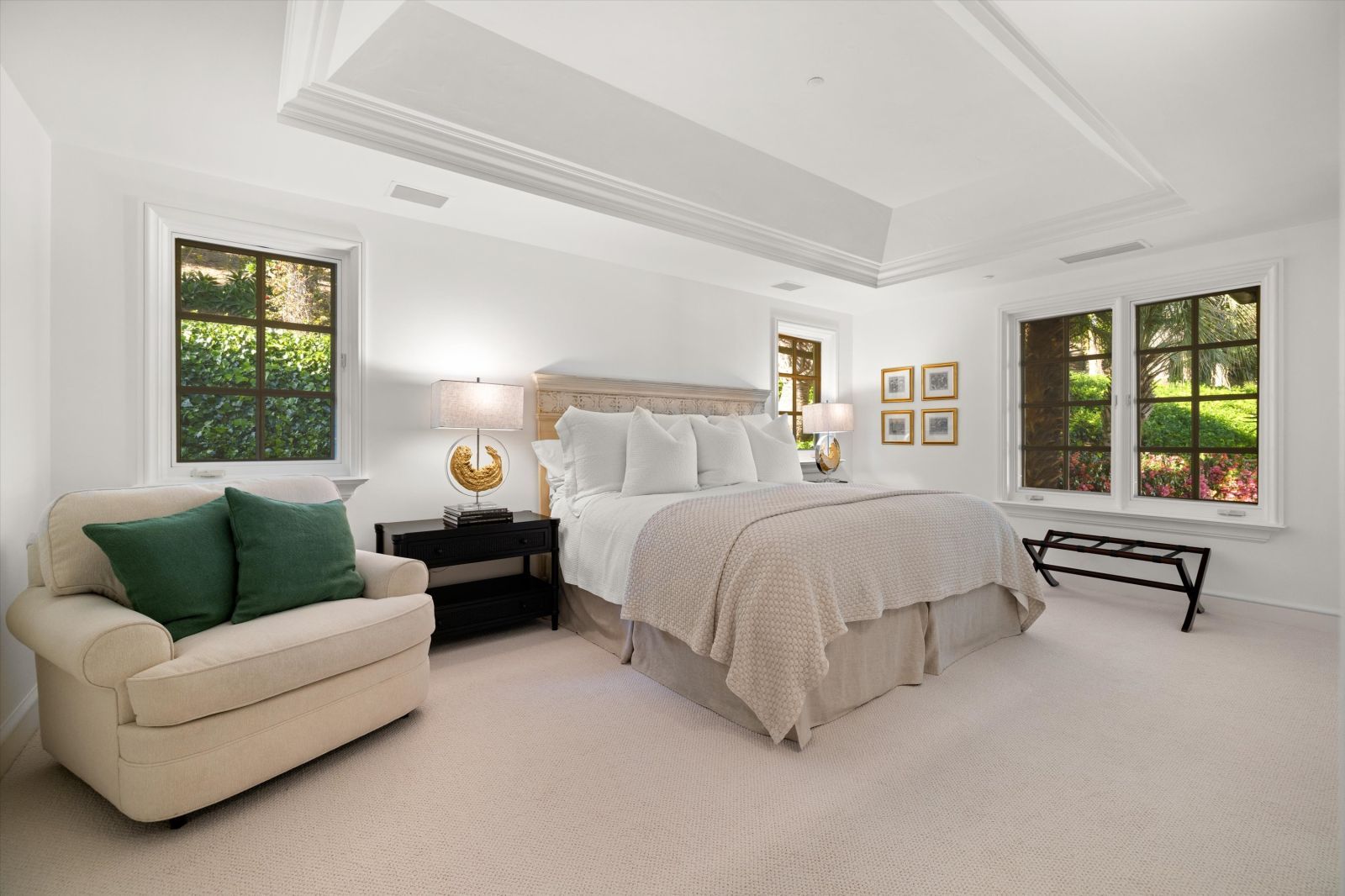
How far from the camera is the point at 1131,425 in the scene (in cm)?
449

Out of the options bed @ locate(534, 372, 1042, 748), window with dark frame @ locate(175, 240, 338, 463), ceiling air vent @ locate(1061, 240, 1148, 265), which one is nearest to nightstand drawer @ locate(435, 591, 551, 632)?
bed @ locate(534, 372, 1042, 748)

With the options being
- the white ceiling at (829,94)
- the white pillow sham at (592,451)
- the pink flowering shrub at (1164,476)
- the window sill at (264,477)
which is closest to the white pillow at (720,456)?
the white pillow sham at (592,451)

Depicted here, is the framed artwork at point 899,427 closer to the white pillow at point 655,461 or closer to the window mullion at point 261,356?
the white pillow at point 655,461

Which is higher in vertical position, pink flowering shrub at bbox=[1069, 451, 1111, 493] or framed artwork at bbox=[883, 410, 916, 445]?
framed artwork at bbox=[883, 410, 916, 445]

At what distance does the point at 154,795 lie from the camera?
1.67 m

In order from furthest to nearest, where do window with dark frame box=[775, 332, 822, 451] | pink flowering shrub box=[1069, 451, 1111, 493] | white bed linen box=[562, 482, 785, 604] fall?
1. window with dark frame box=[775, 332, 822, 451]
2. pink flowering shrub box=[1069, 451, 1111, 493]
3. white bed linen box=[562, 482, 785, 604]

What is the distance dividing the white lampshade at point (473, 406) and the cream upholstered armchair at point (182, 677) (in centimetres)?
117

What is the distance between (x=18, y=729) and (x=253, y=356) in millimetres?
1748

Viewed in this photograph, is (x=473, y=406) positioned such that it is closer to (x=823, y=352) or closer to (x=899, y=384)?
(x=823, y=352)

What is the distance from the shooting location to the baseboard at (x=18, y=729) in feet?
6.73

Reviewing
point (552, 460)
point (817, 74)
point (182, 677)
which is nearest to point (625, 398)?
point (552, 460)

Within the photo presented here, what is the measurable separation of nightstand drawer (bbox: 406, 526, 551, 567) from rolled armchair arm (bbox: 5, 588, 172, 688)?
4.03 feet

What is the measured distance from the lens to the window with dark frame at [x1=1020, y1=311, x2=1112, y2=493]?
466 centimetres

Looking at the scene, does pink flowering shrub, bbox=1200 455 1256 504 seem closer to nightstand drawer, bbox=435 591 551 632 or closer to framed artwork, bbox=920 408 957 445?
framed artwork, bbox=920 408 957 445
